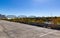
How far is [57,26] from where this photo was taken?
66.4 feet

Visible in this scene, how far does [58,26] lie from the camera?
1998cm

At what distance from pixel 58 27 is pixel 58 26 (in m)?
0.22

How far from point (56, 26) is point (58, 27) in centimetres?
69

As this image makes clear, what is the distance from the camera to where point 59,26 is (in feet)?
65.0

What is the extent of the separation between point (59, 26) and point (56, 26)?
76 centimetres

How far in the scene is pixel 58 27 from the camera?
19828 millimetres

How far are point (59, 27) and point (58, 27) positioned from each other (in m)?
0.21

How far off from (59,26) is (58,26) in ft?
0.72

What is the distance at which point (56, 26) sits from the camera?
20.5 m

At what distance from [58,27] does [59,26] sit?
0.72 feet

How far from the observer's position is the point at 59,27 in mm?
19656

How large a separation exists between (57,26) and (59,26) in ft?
1.60

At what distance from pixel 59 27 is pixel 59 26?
0.21 m
